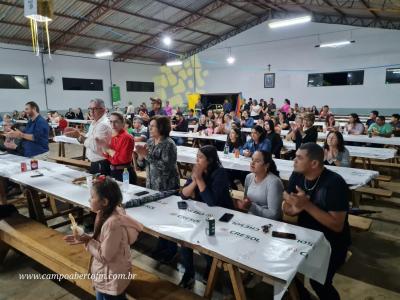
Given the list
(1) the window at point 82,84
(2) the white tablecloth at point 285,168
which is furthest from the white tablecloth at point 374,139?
(1) the window at point 82,84

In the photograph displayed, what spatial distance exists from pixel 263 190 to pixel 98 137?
1.79 metres

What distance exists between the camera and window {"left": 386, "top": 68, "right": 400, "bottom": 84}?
11008 millimetres

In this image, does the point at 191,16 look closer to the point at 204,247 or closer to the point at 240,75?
the point at 240,75

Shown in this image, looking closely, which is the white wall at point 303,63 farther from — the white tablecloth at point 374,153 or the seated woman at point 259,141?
the seated woman at point 259,141

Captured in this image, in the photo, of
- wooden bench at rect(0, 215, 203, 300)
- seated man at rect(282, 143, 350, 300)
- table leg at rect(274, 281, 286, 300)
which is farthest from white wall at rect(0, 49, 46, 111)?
table leg at rect(274, 281, 286, 300)

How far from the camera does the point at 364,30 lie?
11.5 m

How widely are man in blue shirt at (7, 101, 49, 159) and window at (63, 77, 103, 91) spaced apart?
11.3 m

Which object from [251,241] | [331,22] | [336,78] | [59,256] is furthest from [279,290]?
[331,22]

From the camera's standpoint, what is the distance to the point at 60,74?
14.0 m

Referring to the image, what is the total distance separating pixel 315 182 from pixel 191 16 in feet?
41.4

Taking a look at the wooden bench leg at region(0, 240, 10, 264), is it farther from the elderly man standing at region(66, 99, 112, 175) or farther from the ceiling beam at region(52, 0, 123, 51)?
the ceiling beam at region(52, 0, 123, 51)

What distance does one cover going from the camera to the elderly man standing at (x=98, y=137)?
3088 millimetres

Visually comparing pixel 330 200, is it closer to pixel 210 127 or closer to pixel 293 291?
pixel 293 291

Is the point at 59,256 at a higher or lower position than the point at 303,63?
lower
